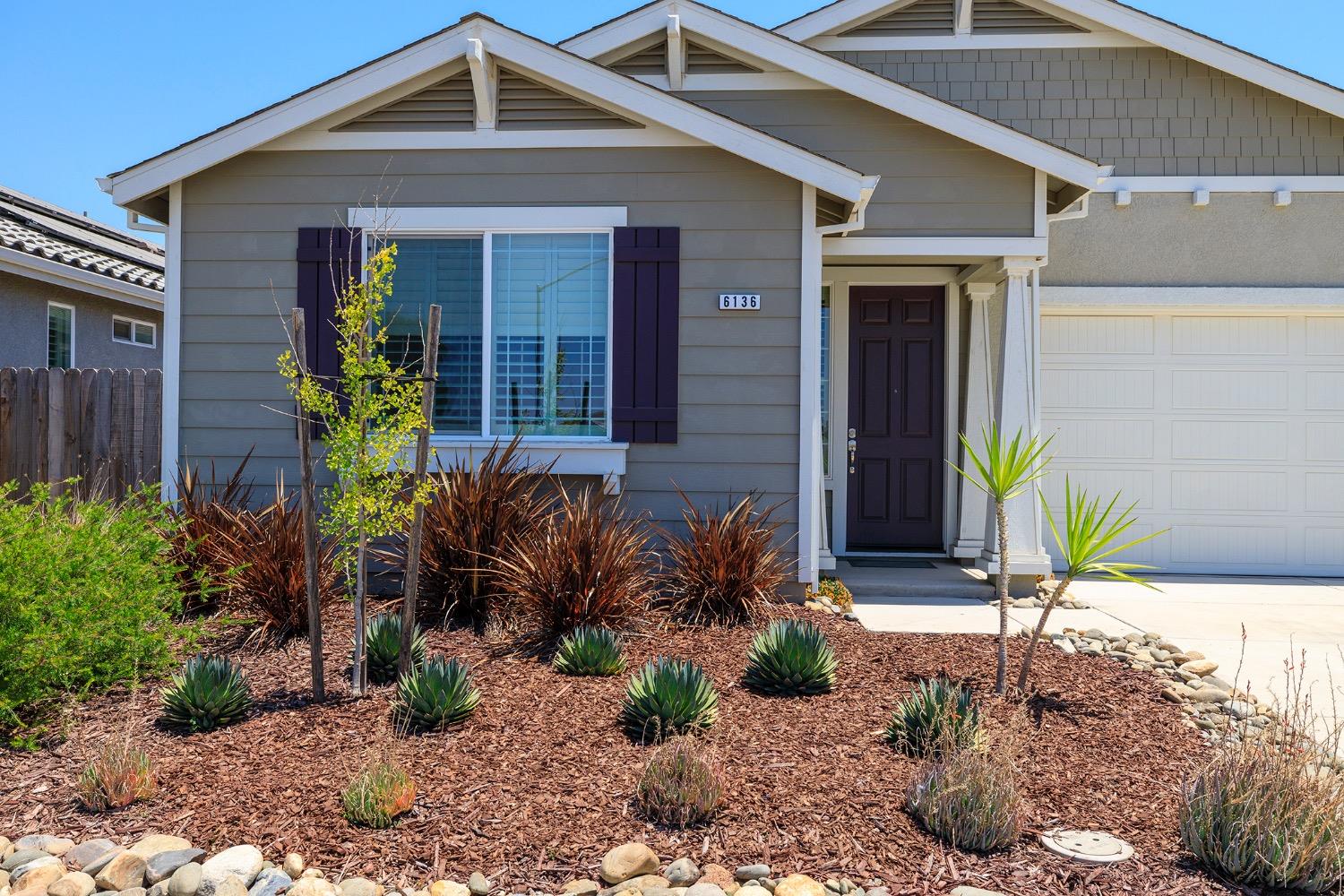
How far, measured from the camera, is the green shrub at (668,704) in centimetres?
367

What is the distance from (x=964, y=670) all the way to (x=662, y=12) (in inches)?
220

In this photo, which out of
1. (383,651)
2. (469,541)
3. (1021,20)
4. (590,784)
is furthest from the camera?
(1021,20)

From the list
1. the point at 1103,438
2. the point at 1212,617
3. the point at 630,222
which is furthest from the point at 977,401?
the point at 630,222

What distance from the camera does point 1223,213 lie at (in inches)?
319

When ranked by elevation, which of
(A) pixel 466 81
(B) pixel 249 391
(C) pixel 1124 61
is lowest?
(B) pixel 249 391

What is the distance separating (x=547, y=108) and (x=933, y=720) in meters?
4.72

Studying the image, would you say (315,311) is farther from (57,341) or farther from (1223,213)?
(1223,213)

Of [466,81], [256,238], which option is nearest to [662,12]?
[466,81]

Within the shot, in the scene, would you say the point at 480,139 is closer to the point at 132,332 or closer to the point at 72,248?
the point at 72,248

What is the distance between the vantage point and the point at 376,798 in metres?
3.06

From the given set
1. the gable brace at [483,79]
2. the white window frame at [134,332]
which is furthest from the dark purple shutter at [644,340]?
the white window frame at [134,332]

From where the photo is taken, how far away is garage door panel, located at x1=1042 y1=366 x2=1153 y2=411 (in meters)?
8.24

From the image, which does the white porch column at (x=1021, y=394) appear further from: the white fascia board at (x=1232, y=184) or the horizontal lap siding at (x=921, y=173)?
the white fascia board at (x=1232, y=184)

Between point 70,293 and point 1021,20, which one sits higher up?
point 1021,20
